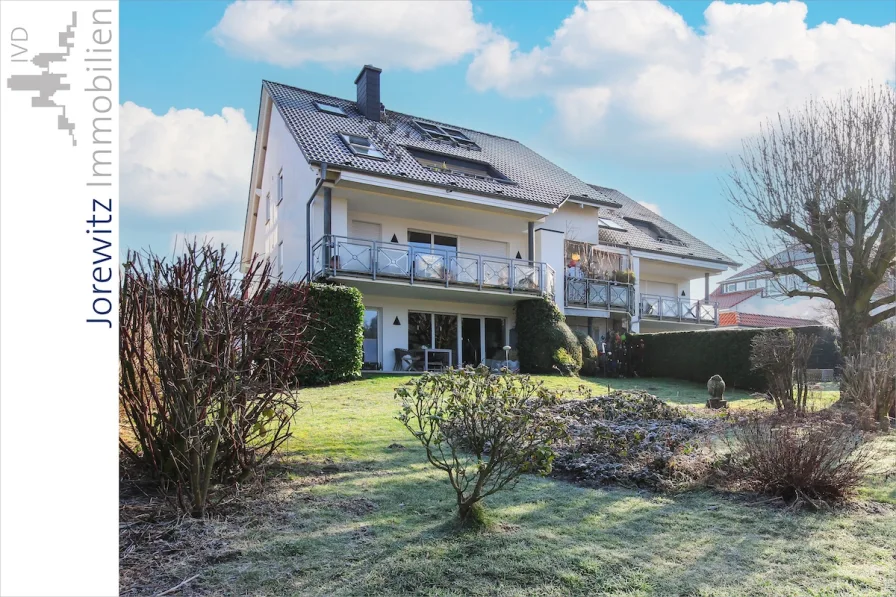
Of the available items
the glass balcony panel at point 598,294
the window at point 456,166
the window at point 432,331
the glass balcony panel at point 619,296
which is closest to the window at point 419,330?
the window at point 432,331

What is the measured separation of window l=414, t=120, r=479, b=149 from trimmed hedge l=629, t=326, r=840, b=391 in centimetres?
981

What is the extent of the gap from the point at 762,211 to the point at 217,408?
1343cm

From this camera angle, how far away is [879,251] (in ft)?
41.0

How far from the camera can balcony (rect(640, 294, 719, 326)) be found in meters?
24.3

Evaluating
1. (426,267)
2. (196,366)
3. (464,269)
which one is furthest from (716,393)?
(196,366)

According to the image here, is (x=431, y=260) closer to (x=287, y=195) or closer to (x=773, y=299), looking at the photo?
(x=287, y=195)

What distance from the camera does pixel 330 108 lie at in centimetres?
2070

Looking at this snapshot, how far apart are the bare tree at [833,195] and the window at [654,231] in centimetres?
1302

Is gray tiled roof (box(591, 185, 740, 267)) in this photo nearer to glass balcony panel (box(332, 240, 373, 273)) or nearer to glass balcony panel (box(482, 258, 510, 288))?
glass balcony panel (box(482, 258, 510, 288))

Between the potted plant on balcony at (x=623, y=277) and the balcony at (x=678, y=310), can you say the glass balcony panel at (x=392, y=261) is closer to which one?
the potted plant on balcony at (x=623, y=277)

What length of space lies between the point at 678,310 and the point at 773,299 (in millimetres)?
7345

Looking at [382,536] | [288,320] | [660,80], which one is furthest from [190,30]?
[660,80]

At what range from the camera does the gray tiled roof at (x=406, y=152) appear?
1662cm

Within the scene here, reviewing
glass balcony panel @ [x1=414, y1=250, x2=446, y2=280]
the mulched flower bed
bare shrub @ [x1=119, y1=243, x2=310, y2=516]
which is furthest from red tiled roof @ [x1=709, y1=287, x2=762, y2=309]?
bare shrub @ [x1=119, y1=243, x2=310, y2=516]
